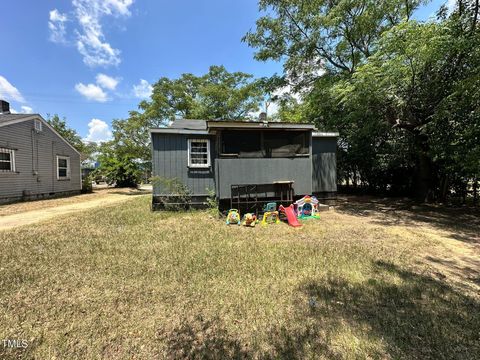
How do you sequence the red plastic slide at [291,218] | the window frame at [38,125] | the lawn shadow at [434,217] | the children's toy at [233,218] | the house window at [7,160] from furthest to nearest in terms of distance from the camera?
the window frame at [38,125] < the house window at [7,160] < the children's toy at [233,218] < the red plastic slide at [291,218] < the lawn shadow at [434,217]

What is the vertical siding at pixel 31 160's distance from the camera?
11555mm

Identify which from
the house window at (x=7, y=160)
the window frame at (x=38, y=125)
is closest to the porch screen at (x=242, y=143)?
the house window at (x=7, y=160)

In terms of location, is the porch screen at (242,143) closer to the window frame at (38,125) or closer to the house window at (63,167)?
the window frame at (38,125)

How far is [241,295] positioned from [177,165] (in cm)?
685

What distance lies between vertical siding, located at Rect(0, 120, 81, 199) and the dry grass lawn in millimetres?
8369

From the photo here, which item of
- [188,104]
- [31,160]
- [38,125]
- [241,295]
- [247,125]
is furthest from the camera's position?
[188,104]

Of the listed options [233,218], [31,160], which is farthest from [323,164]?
[31,160]

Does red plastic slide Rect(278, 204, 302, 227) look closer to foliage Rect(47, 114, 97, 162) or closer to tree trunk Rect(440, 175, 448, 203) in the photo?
tree trunk Rect(440, 175, 448, 203)

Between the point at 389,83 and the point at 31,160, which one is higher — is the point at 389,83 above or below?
above

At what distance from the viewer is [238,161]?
7.82 meters

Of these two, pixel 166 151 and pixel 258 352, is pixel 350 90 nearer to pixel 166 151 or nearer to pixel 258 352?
pixel 166 151

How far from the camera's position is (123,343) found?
2.23 m

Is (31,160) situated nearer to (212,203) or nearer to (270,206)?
(212,203)

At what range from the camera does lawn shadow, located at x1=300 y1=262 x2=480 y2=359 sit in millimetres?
2158
